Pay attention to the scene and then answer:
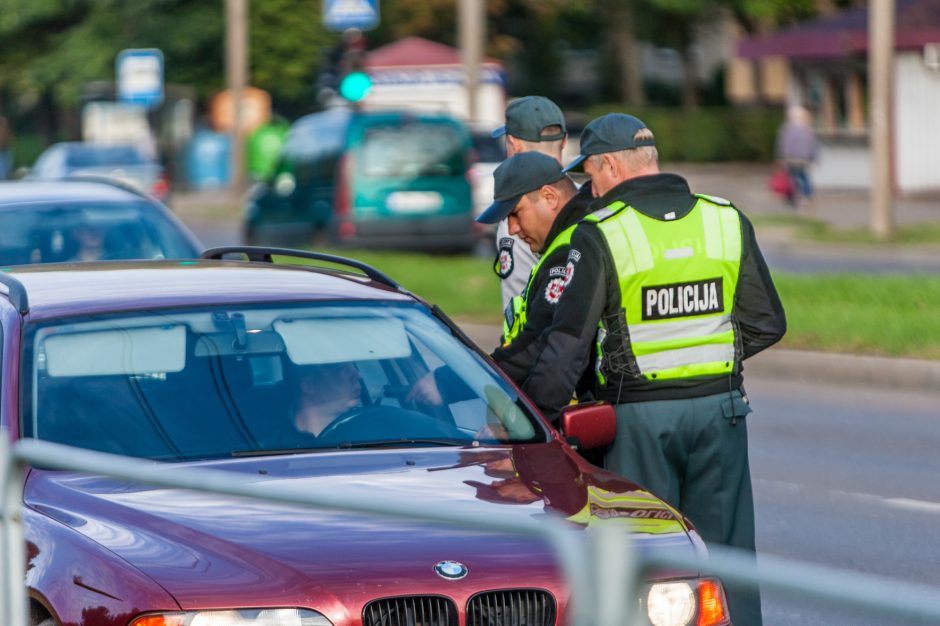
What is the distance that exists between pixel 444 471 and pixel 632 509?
1.67ft

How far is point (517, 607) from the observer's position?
4.14 m

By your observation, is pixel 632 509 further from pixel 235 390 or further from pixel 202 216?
pixel 202 216

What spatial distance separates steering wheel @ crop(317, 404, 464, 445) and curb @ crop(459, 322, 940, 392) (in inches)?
301

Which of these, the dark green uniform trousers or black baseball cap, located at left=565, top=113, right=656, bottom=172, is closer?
the dark green uniform trousers

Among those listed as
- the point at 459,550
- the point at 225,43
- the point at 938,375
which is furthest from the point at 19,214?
the point at 225,43

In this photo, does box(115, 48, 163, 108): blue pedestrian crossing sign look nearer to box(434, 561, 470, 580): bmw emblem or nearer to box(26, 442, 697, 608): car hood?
box(26, 442, 697, 608): car hood

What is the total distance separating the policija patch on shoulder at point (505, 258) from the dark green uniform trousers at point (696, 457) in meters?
1.35

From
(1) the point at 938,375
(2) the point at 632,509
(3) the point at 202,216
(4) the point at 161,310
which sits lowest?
(3) the point at 202,216

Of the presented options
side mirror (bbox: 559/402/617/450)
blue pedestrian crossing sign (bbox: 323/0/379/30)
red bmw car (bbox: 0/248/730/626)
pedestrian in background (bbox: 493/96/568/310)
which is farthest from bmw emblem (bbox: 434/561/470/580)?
blue pedestrian crossing sign (bbox: 323/0/379/30)

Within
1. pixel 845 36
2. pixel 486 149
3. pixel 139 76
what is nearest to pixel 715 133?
pixel 845 36

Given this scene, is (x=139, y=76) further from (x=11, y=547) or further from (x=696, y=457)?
(x=11, y=547)

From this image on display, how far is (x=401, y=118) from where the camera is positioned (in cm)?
2089

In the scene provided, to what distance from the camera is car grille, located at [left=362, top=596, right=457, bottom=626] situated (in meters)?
4.04

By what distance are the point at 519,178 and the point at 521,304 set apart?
0.44 meters
